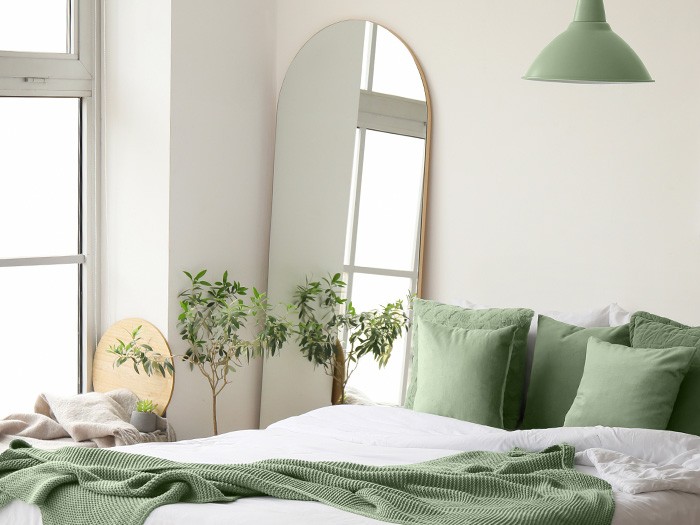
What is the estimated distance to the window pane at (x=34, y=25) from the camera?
455 cm

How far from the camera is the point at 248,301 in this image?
16.8ft

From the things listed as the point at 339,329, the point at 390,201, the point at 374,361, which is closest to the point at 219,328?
the point at 339,329

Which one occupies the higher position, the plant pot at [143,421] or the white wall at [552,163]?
the white wall at [552,163]

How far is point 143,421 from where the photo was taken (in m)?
→ 4.52

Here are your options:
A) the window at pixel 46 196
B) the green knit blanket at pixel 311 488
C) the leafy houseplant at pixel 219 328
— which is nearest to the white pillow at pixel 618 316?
the green knit blanket at pixel 311 488

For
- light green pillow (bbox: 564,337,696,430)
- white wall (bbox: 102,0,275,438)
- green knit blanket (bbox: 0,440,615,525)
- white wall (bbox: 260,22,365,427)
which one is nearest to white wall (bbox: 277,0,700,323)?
white wall (bbox: 260,22,365,427)

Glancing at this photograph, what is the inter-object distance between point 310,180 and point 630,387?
1.98 m

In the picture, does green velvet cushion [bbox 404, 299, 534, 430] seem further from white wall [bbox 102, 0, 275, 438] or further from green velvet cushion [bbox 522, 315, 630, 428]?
white wall [bbox 102, 0, 275, 438]

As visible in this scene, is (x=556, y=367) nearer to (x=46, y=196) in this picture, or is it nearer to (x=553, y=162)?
(x=553, y=162)

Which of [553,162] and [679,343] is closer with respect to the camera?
[679,343]

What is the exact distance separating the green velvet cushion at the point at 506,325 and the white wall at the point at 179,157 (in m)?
1.16

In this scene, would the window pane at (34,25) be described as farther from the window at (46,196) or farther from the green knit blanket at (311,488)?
the green knit blanket at (311,488)

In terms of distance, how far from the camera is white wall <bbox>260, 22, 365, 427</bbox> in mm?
4898

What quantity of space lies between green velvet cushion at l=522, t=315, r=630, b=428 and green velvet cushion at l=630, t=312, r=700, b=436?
8 cm
